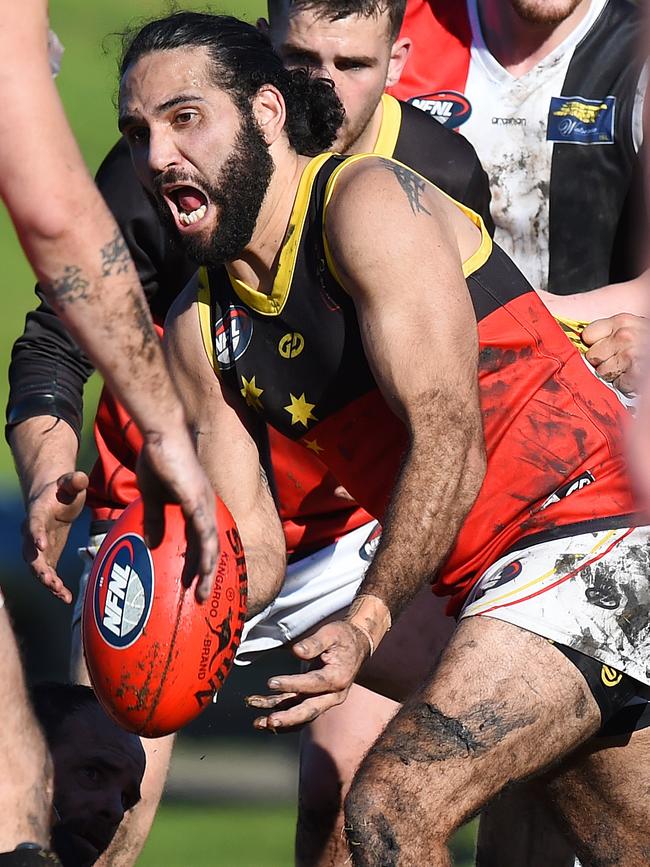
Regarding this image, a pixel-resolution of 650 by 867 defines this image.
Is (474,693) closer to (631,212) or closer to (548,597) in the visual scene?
(548,597)

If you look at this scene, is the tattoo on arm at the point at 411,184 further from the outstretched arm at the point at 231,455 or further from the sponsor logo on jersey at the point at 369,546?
the sponsor logo on jersey at the point at 369,546

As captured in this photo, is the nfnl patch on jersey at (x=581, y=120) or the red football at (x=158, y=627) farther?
the nfnl patch on jersey at (x=581, y=120)

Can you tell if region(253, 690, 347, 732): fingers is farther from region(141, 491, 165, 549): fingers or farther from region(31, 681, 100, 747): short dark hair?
region(31, 681, 100, 747): short dark hair

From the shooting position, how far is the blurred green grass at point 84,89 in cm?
1066

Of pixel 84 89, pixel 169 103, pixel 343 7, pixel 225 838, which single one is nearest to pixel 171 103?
pixel 169 103

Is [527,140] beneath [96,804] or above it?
above

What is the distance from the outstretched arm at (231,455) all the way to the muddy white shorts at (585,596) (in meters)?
0.72

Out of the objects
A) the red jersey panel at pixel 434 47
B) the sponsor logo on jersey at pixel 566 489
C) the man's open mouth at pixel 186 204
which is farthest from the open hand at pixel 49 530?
the red jersey panel at pixel 434 47

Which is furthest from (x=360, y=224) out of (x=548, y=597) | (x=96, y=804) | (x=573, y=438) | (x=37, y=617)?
(x=37, y=617)

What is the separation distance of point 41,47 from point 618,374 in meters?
2.00

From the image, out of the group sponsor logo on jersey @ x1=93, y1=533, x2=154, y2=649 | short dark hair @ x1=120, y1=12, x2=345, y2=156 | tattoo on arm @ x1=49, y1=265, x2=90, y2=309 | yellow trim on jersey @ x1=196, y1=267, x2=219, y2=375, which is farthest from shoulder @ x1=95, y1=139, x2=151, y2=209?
tattoo on arm @ x1=49, y1=265, x2=90, y2=309

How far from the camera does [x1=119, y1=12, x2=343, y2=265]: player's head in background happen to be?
3.73 meters

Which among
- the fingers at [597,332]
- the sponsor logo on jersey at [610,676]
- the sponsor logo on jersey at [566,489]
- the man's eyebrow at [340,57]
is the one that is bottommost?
the sponsor logo on jersey at [610,676]

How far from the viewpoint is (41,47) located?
7.93 ft
